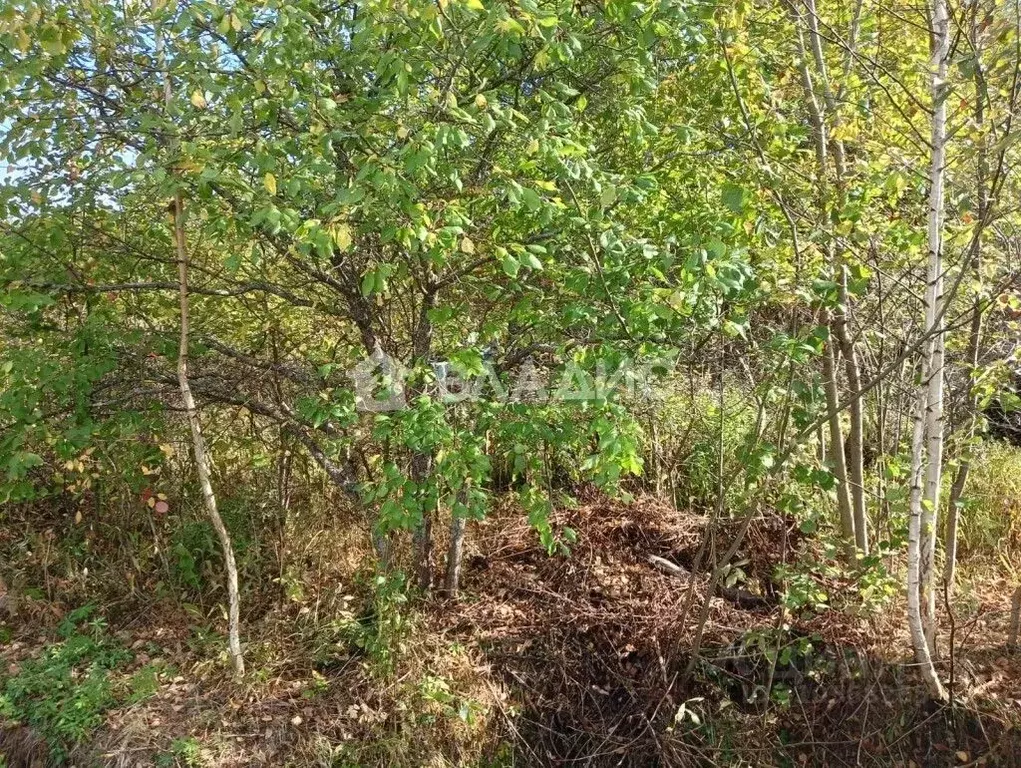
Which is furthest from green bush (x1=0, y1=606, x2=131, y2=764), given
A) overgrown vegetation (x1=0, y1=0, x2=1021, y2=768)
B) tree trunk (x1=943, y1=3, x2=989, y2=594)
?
tree trunk (x1=943, y1=3, x2=989, y2=594)

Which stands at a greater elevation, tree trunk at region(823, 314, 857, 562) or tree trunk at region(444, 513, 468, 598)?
tree trunk at region(823, 314, 857, 562)

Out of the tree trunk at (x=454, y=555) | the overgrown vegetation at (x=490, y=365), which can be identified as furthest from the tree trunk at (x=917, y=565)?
the tree trunk at (x=454, y=555)

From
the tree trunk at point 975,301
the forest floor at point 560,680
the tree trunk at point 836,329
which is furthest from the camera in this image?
the forest floor at point 560,680

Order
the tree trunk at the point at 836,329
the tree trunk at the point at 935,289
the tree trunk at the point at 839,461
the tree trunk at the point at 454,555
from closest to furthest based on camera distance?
1. the tree trunk at the point at 935,289
2. the tree trunk at the point at 836,329
3. the tree trunk at the point at 839,461
4. the tree trunk at the point at 454,555

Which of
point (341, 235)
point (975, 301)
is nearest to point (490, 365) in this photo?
point (341, 235)

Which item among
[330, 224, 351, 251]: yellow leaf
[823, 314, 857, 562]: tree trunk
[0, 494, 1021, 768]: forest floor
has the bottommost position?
[0, 494, 1021, 768]: forest floor

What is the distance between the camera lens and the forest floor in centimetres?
320

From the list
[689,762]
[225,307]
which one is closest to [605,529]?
[689,762]

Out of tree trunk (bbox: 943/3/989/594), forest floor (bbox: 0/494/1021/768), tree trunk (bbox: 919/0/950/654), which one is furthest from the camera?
forest floor (bbox: 0/494/1021/768)

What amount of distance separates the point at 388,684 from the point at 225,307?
211cm

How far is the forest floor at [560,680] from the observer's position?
3.20 metres

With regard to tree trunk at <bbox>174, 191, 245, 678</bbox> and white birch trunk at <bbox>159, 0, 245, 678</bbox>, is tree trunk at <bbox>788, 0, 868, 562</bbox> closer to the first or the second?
white birch trunk at <bbox>159, 0, 245, 678</bbox>

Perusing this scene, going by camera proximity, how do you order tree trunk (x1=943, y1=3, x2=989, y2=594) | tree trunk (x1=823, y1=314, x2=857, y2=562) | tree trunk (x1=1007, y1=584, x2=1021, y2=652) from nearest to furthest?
tree trunk (x1=943, y1=3, x2=989, y2=594) → tree trunk (x1=1007, y1=584, x2=1021, y2=652) → tree trunk (x1=823, y1=314, x2=857, y2=562)

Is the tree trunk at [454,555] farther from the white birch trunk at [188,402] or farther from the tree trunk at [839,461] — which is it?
the tree trunk at [839,461]
